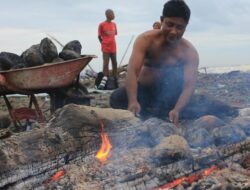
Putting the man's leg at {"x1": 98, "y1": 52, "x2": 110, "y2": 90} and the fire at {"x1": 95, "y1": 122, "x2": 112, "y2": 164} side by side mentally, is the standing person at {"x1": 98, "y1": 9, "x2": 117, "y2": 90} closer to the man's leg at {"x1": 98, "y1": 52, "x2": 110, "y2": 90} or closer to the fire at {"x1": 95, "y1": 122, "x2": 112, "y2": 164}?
the man's leg at {"x1": 98, "y1": 52, "x2": 110, "y2": 90}

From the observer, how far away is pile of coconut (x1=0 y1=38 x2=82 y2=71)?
25.7 ft

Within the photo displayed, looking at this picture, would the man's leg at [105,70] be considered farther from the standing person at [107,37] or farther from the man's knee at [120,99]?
the man's knee at [120,99]

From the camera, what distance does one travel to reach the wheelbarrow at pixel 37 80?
722 centimetres

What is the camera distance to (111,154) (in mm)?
3996

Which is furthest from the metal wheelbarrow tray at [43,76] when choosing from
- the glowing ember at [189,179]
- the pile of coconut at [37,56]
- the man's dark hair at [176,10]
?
the glowing ember at [189,179]

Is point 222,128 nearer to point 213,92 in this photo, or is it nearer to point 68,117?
point 68,117

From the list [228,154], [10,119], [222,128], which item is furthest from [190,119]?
[10,119]

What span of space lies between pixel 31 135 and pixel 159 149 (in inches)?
47.7

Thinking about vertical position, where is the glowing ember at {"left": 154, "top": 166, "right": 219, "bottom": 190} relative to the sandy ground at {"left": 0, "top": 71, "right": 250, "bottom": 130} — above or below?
above

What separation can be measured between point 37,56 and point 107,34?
5464 millimetres

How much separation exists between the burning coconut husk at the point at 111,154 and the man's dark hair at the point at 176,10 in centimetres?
135

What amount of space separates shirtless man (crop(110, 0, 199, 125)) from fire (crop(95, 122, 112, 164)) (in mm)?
923

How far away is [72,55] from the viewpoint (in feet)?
27.5

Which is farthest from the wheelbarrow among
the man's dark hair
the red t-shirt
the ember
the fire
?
the red t-shirt
